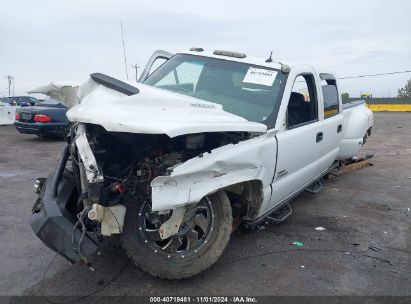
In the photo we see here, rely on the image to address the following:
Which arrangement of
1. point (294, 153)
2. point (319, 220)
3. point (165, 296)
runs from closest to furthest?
1. point (165, 296)
2. point (294, 153)
3. point (319, 220)

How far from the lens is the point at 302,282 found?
3293 mm

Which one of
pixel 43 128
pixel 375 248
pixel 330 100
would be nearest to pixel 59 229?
pixel 375 248

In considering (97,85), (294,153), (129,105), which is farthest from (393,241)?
(97,85)

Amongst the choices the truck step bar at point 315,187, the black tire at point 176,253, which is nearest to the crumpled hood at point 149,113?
the black tire at point 176,253

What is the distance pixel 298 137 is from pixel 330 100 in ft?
5.31

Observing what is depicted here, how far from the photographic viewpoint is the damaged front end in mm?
2914

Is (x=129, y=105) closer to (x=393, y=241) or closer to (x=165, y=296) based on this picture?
(x=165, y=296)

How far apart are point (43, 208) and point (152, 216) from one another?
82 cm

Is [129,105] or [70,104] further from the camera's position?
[70,104]

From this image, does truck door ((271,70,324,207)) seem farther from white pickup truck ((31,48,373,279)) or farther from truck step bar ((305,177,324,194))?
truck step bar ((305,177,324,194))

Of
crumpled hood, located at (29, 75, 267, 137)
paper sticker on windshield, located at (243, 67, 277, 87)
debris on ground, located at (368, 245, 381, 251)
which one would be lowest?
debris on ground, located at (368, 245, 381, 251)

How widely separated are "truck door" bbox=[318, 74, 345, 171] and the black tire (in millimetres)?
2114

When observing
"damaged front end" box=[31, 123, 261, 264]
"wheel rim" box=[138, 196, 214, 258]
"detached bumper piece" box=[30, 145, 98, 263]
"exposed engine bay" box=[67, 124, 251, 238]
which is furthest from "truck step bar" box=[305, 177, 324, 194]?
"detached bumper piece" box=[30, 145, 98, 263]

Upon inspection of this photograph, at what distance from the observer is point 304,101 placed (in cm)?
513
